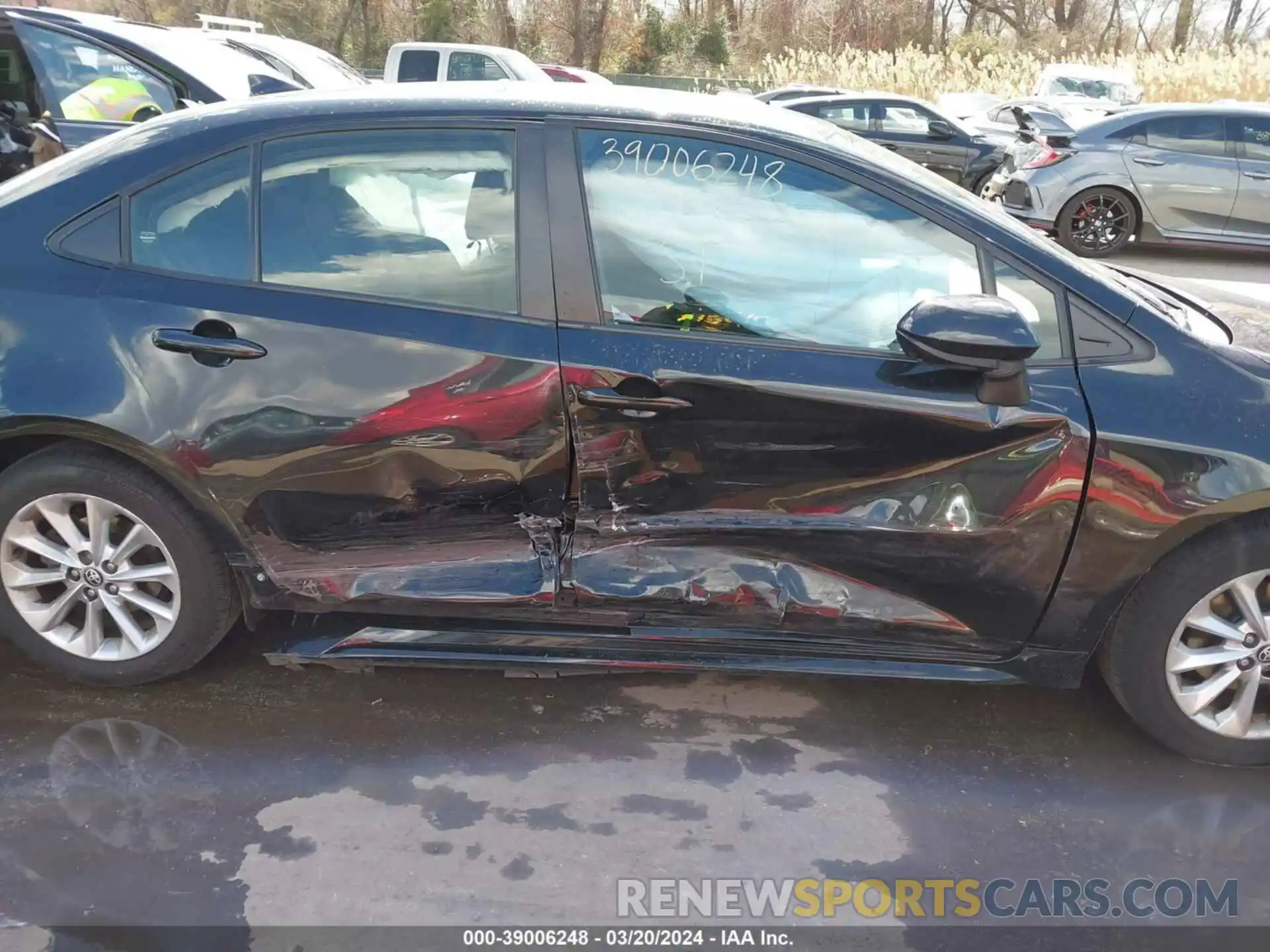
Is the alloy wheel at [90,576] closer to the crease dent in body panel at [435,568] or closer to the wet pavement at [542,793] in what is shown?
the wet pavement at [542,793]

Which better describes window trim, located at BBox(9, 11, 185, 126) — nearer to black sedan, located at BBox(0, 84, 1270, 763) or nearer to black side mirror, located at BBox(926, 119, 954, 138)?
black sedan, located at BBox(0, 84, 1270, 763)

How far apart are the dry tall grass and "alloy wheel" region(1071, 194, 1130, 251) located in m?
8.64

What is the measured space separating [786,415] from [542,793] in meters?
1.14

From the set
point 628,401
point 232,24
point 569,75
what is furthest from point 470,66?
point 628,401

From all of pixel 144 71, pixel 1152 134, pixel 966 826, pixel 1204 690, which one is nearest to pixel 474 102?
pixel 966 826

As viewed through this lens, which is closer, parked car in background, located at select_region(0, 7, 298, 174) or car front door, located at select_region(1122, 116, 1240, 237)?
parked car in background, located at select_region(0, 7, 298, 174)

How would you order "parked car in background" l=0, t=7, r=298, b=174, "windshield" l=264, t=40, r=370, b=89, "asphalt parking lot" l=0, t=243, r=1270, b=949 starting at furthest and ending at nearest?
"windshield" l=264, t=40, r=370, b=89 → "parked car in background" l=0, t=7, r=298, b=174 → "asphalt parking lot" l=0, t=243, r=1270, b=949

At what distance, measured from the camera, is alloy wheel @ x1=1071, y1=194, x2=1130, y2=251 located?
29.7ft

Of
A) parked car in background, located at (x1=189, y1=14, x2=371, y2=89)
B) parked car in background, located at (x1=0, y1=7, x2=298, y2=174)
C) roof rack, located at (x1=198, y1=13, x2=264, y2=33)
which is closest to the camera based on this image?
parked car in background, located at (x1=0, y1=7, x2=298, y2=174)

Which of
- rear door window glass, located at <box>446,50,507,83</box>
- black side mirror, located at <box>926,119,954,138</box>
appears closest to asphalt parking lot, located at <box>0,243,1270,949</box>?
black side mirror, located at <box>926,119,954,138</box>

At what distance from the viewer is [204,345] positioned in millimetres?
2504

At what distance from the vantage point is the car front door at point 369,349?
2.49 metres

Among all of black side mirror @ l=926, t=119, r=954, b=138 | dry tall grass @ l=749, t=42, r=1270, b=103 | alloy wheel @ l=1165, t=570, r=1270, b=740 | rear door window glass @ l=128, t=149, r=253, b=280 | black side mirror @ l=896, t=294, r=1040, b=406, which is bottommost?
alloy wheel @ l=1165, t=570, r=1270, b=740

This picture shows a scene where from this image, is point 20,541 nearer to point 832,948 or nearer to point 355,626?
point 355,626
